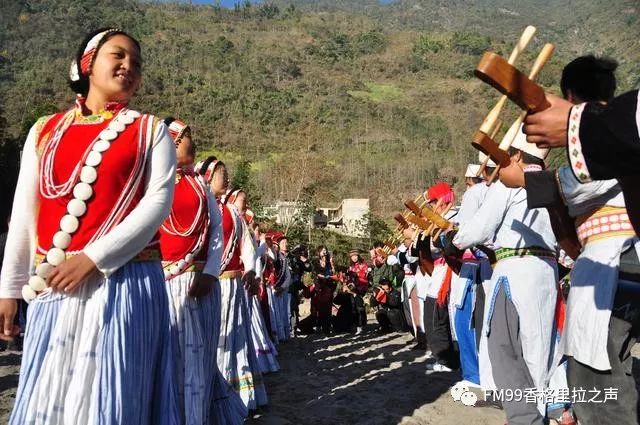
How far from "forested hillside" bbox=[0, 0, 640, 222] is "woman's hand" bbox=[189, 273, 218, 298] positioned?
30.3 m

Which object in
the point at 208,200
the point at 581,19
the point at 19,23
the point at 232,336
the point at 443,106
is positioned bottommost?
the point at 232,336

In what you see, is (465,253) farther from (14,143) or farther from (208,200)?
(14,143)

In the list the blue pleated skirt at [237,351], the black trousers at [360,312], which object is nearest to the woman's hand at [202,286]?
the blue pleated skirt at [237,351]

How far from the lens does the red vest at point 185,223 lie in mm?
3826

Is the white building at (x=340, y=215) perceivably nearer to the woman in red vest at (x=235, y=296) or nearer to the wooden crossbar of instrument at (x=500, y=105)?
the woman in red vest at (x=235, y=296)

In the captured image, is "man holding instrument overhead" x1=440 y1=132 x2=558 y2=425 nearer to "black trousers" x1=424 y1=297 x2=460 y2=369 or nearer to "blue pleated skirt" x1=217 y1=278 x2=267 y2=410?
"blue pleated skirt" x1=217 y1=278 x2=267 y2=410

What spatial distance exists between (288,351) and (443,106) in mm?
96840

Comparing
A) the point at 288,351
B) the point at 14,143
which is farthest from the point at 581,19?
the point at 288,351

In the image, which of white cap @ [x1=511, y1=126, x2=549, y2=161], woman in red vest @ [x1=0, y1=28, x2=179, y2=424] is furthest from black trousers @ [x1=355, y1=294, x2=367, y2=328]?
woman in red vest @ [x1=0, y1=28, x2=179, y2=424]

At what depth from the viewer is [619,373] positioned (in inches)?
102

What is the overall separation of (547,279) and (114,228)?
278 cm

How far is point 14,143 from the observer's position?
27734 mm

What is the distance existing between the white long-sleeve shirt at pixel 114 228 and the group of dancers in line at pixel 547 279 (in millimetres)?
1315

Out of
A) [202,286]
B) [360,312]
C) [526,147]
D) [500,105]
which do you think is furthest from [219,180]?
[360,312]
